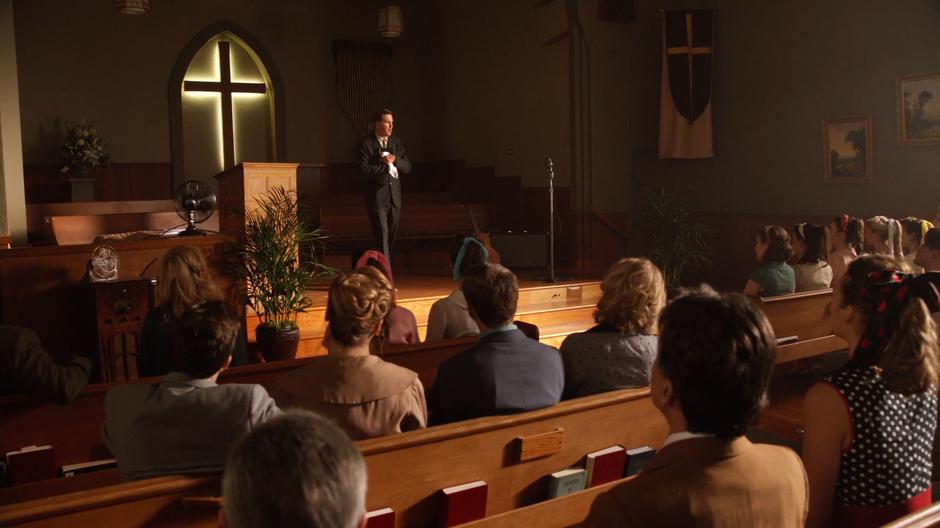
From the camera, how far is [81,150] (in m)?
9.54

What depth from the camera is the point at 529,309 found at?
709 cm

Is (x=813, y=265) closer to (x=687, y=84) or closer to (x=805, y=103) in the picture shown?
(x=805, y=103)

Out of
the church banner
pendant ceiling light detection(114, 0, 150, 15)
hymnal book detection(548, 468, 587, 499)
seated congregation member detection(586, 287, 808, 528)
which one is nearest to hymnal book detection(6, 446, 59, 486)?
hymnal book detection(548, 468, 587, 499)

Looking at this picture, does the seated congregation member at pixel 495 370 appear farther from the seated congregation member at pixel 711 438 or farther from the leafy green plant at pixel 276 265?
the leafy green plant at pixel 276 265

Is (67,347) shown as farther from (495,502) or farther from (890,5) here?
(890,5)

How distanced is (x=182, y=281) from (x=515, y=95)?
Answer: 7.22 meters

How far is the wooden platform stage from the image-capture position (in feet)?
19.7

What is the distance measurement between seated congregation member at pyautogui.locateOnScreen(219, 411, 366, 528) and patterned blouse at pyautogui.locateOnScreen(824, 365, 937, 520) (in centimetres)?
131

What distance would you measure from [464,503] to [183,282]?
62.1 inches

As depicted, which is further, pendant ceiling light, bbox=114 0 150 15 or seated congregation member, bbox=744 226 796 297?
pendant ceiling light, bbox=114 0 150 15

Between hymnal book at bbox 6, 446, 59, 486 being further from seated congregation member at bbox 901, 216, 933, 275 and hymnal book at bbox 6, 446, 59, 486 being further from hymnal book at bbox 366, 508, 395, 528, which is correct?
seated congregation member at bbox 901, 216, 933, 275

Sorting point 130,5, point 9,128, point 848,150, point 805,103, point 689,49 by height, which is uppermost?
point 130,5

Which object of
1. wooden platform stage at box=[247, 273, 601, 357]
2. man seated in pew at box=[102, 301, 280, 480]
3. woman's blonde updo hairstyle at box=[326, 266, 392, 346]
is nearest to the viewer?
man seated in pew at box=[102, 301, 280, 480]

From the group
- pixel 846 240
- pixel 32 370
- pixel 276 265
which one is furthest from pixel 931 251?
pixel 32 370
